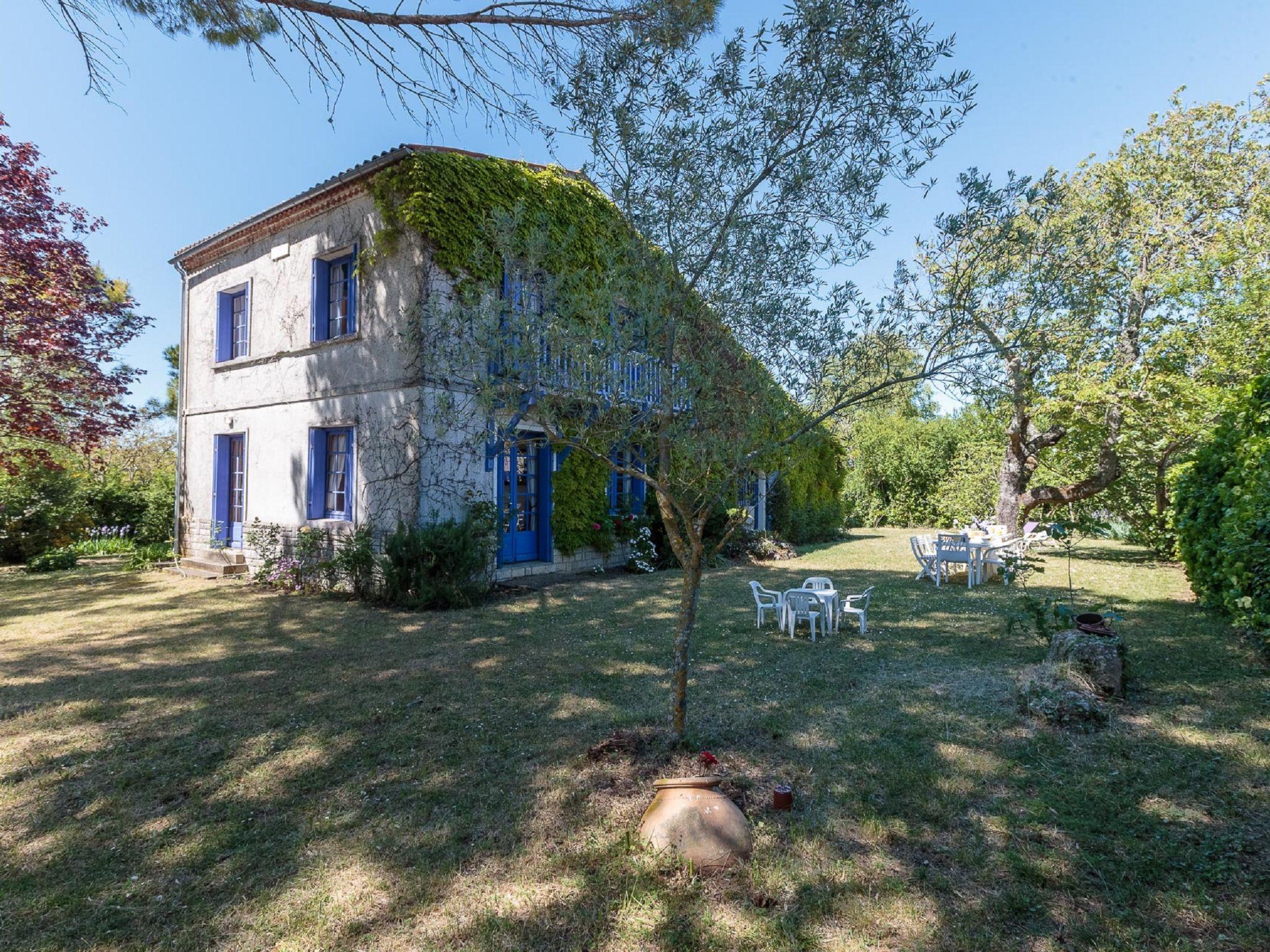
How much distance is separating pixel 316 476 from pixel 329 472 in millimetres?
229

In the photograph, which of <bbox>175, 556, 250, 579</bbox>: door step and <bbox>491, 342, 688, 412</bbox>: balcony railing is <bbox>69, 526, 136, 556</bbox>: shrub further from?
<bbox>491, 342, 688, 412</bbox>: balcony railing

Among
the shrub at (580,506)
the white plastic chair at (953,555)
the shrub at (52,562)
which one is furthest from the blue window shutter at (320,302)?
the white plastic chair at (953,555)

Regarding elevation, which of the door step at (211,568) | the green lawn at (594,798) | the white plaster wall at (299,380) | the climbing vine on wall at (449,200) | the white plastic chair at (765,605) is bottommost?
the green lawn at (594,798)

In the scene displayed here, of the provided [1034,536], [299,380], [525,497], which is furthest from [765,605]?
[299,380]

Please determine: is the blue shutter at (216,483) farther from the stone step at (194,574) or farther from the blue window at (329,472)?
the blue window at (329,472)

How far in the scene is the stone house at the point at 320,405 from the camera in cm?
936

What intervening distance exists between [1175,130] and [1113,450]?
712cm

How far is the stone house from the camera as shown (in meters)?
9.36

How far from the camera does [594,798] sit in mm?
3463

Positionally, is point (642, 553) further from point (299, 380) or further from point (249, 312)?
point (249, 312)

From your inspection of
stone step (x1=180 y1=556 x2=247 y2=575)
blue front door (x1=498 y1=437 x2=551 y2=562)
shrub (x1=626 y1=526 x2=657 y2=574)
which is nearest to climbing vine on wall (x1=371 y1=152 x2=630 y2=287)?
blue front door (x1=498 y1=437 x2=551 y2=562)

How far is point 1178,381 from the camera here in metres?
11.6

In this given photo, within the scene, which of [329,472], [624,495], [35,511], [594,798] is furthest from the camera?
[624,495]

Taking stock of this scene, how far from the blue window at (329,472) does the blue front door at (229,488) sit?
7.58 feet
